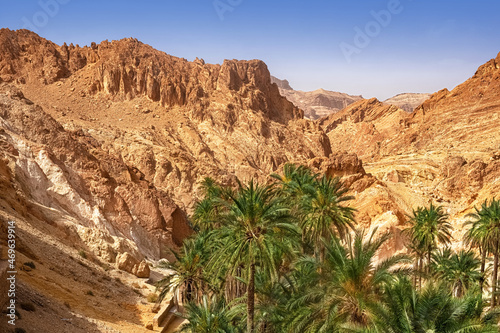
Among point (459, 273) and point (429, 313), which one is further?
point (459, 273)

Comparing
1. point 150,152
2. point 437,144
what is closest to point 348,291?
point 150,152

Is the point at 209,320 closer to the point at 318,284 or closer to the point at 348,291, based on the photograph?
the point at 318,284

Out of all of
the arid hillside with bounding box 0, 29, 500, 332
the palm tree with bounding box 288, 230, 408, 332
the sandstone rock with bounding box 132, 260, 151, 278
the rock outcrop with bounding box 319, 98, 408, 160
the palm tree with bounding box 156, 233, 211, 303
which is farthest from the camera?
the rock outcrop with bounding box 319, 98, 408, 160

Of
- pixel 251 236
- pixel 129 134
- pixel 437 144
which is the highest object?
pixel 129 134

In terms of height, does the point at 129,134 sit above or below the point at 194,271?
above

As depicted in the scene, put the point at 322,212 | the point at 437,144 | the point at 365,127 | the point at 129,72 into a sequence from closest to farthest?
1. the point at 322,212
2. the point at 129,72
3. the point at 437,144
4. the point at 365,127

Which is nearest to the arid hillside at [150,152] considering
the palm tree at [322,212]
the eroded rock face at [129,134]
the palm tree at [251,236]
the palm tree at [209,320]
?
the eroded rock face at [129,134]

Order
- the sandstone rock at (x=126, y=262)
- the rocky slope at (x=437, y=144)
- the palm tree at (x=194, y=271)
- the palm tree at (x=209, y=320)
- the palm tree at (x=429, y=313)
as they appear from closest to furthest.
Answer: the palm tree at (x=429, y=313) → the palm tree at (x=209, y=320) → the palm tree at (x=194, y=271) → the sandstone rock at (x=126, y=262) → the rocky slope at (x=437, y=144)

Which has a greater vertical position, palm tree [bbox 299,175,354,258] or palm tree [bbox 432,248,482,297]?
palm tree [bbox 299,175,354,258]

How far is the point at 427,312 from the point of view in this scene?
11.6 meters

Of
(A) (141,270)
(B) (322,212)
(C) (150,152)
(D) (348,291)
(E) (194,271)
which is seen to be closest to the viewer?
(D) (348,291)

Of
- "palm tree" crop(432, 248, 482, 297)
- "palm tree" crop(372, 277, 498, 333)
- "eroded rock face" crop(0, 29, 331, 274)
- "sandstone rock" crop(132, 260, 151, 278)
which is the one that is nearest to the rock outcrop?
"eroded rock face" crop(0, 29, 331, 274)

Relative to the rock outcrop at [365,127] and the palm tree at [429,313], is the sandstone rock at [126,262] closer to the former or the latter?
the palm tree at [429,313]

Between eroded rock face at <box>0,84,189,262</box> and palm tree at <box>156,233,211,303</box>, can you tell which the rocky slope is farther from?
palm tree at <box>156,233,211,303</box>
